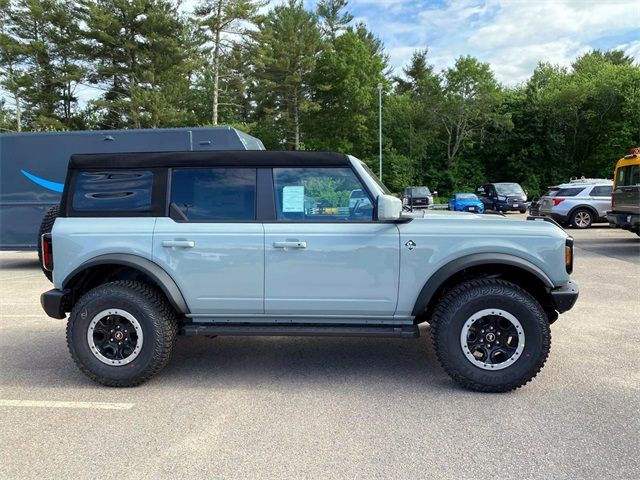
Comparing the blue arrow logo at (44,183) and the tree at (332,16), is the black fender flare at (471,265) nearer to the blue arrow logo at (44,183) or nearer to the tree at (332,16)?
the blue arrow logo at (44,183)

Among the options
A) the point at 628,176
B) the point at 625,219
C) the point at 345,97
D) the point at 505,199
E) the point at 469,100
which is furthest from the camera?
the point at 469,100

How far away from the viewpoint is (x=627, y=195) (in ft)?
41.1

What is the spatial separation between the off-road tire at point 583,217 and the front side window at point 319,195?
17291mm

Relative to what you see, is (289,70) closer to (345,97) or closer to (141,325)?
(345,97)

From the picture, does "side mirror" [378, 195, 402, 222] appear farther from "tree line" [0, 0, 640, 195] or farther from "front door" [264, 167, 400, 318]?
"tree line" [0, 0, 640, 195]

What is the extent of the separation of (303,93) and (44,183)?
3214 cm

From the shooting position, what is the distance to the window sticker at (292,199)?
4277 millimetres

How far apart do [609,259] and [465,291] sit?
909 centimetres

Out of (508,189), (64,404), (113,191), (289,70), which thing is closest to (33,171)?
(113,191)

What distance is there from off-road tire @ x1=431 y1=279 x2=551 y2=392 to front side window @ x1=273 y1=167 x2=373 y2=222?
1060 millimetres

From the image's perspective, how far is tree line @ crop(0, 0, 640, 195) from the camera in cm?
3159

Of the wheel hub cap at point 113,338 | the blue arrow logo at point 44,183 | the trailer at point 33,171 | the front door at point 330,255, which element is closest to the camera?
the front door at point 330,255

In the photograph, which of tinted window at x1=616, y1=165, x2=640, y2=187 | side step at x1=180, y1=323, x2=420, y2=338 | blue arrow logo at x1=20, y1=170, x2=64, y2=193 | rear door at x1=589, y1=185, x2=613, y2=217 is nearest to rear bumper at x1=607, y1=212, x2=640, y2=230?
tinted window at x1=616, y1=165, x2=640, y2=187

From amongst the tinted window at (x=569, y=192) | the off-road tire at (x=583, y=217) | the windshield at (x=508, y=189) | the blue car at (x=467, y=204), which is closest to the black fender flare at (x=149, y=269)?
the off-road tire at (x=583, y=217)
